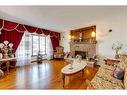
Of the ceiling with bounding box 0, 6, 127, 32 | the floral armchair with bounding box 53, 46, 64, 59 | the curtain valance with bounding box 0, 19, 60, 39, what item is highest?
the ceiling with bounding box 0, 6, 127, 32

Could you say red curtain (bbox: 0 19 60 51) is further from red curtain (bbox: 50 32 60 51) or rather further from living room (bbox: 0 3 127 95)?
red curtain (bbox: 50 32 60 51)

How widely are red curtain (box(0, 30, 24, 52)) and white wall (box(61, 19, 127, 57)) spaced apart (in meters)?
3.14

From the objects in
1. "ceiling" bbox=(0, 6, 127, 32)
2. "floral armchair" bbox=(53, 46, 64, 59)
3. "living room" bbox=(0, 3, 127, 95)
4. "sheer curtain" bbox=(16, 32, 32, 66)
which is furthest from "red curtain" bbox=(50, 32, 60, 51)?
"ceiling" bbox=(0, 6, 127, 32)

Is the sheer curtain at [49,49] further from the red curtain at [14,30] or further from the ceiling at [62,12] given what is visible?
the ceiling at [62,12]

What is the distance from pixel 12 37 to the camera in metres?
4.89

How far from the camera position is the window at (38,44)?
233 inches

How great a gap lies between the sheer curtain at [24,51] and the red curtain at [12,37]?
0.60 feet

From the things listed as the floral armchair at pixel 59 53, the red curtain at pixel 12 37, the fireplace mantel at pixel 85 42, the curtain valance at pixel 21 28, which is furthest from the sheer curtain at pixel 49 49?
the red curtain at pixel 12 37

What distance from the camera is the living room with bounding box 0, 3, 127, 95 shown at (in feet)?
11.4

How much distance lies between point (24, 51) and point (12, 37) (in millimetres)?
833

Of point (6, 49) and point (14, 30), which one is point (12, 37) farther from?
point (6, 49)
